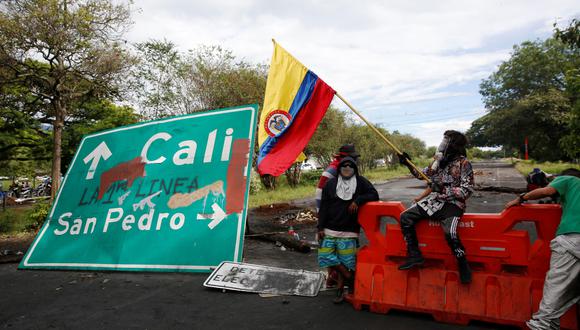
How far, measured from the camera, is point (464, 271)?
12.8ft

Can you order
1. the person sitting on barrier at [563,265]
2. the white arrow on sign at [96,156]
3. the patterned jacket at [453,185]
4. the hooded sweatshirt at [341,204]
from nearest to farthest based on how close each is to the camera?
the person sitting on barrier at [563,265], the patterned jacket at [453,185], the hooded sweatshirt at [341,204], the white arrow on sign at [96,156]

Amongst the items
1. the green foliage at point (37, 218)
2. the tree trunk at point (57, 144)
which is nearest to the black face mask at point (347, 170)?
the green foliage at point (37, 218)

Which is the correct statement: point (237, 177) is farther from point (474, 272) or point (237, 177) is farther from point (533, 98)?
point (533, 98)

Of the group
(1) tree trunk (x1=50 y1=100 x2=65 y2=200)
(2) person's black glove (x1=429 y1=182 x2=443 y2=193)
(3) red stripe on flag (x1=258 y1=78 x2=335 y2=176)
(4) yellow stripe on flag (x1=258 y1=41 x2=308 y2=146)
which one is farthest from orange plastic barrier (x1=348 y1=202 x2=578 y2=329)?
(1) tree trunk (x1=50 y1=100 x2=65 y2=200)

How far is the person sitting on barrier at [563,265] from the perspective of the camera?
332cm

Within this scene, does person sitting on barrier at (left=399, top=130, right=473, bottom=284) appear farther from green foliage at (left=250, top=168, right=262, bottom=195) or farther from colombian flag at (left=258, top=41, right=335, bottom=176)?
green foliage at (left=250, top=168, right=262, bottom=195)

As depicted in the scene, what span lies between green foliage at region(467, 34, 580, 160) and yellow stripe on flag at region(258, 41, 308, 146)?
36.6 meters

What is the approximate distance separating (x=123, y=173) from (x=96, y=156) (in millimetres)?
994

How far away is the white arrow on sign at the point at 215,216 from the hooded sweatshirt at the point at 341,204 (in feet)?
6.29

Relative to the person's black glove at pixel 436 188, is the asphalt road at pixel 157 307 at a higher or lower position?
lower

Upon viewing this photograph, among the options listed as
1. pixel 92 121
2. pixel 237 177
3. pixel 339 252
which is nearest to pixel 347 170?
pixel 339 252

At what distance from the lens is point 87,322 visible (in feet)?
13.8

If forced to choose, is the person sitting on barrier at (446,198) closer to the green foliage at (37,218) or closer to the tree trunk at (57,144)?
the green foliage at (37,218)

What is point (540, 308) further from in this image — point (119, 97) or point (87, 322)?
point (119, 97)
